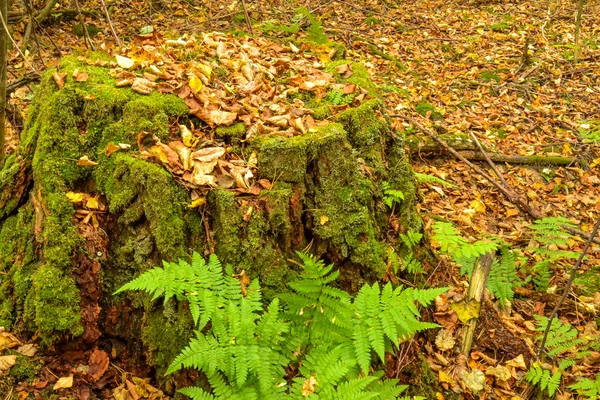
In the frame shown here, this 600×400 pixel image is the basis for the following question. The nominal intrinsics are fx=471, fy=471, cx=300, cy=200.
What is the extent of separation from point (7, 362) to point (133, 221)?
39.1 inches

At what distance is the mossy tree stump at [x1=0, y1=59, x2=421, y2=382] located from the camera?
273cm

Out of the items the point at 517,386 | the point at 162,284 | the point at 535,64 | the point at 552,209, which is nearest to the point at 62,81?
the point at 162,284

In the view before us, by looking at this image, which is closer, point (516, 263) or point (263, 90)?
point (263, 90)

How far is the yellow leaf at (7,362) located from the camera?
254 cm

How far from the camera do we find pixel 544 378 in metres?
3.21

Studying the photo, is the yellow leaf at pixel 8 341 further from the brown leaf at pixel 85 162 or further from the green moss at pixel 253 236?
the green moss at pixel 253 236

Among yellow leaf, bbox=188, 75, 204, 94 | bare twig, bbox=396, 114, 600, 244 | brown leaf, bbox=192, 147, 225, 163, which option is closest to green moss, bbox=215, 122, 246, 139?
brown leaf, bbox=192, 147, 225, 163

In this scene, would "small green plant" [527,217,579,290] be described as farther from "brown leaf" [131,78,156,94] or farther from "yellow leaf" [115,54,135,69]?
"yellow leaf" [115,54,135,69]

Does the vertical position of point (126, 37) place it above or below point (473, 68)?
above

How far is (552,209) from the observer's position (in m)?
5.61

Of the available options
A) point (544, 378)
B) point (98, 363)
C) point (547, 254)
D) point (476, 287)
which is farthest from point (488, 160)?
point (98, 363)

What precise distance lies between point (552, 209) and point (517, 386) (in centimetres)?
297

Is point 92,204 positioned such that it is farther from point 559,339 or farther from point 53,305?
point 559,339

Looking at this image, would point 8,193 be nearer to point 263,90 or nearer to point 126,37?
point 263,90
